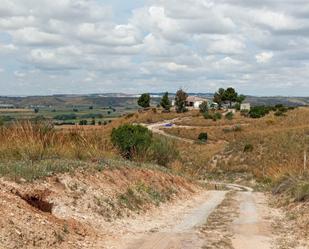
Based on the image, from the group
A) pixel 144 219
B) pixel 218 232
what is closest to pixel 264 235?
pixel 218 232

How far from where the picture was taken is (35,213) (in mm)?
11570

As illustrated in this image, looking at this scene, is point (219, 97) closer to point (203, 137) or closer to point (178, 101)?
point (178, 101)

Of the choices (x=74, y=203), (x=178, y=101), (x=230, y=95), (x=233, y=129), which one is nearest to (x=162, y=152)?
(x=74, y=203)

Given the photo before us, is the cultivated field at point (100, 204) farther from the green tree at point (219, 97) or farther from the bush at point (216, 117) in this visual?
the green tree at point (219, 97)

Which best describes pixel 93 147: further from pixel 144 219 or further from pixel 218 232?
pixel 218 232

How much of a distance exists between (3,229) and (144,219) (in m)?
6.51

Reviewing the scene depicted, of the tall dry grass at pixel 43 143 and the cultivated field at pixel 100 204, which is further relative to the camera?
the tall dry grass at pixel 43 143

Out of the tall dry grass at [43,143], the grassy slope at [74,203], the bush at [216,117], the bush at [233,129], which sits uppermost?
the tall dry grass at [43,143]

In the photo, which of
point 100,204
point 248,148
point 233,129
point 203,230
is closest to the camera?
point 203,230

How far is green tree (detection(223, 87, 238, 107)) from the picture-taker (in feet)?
437

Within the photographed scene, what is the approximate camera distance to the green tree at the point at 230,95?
133 m

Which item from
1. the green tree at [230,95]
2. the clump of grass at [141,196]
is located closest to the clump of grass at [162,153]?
the clump of grass at [141,196]

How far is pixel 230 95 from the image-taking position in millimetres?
133625

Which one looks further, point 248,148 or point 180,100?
point 180,100
